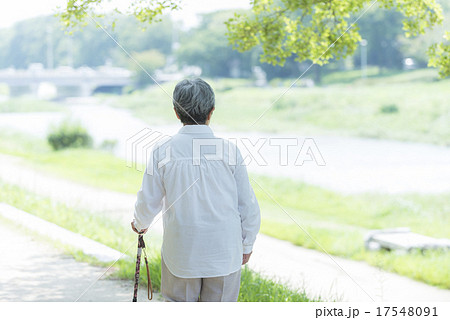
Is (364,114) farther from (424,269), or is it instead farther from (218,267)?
(218,267)

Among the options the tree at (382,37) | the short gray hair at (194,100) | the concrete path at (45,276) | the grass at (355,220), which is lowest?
the grass at (355,220)

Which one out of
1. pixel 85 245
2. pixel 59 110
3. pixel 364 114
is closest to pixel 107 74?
pixel 59 110

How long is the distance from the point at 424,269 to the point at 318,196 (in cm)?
449

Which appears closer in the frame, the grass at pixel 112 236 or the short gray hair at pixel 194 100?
the short gray hair at pixel 194 100

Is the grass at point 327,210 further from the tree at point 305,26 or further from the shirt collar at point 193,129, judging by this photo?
the shirt collar at point 193,129

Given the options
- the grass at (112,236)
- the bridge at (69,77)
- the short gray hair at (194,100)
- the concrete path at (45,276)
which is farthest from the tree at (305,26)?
the short gray hair at (194,100)

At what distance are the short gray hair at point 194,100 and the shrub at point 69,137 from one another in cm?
251

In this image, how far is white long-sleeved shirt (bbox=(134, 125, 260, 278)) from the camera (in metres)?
1.33

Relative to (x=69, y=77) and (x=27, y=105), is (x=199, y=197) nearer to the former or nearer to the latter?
(x=69, y=77)

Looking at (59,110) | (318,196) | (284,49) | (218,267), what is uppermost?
(284,49)

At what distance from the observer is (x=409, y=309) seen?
5.92 ft

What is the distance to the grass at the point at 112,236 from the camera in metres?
2.32

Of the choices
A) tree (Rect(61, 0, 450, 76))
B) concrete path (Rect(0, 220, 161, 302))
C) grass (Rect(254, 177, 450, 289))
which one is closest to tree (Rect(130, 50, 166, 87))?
tree (Rect(61, 0, 450, 76))

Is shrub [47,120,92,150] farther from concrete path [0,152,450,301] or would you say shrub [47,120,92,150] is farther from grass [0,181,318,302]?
grass [0,181,318,302]
